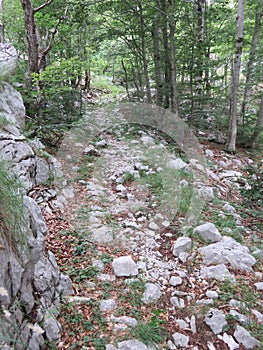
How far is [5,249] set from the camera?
5.65 ft

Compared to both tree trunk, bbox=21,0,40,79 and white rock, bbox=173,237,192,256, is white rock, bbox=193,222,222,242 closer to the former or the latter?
white rock, bbox=173,237,192,256

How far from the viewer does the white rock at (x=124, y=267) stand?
9.66ft

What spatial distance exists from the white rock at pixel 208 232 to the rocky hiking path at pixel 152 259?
0.05 ft

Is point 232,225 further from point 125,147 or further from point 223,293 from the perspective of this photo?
point 125,147

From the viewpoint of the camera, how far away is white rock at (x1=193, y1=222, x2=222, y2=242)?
349cm

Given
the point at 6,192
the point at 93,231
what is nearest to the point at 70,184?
the point at 93,231

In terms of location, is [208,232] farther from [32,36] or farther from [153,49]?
[153,49]

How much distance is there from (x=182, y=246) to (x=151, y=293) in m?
0.83

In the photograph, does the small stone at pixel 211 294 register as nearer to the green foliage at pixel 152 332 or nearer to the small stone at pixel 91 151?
the green foliage at pixel 152 332

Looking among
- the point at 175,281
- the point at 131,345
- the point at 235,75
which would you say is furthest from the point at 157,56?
the point at 131,345

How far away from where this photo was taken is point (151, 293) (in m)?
2.71

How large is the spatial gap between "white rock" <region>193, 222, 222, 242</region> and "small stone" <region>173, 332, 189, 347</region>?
1.44 m

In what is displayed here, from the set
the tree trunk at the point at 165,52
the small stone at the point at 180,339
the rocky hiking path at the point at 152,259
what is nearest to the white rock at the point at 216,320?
the rocky hiking path at the point at 152,259

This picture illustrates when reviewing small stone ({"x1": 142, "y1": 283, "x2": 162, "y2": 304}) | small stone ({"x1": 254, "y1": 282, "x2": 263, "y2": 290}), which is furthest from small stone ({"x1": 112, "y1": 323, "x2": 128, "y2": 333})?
small stone ({"x1": 254, "y1": 282, "x2": 263, "y2": 290})
